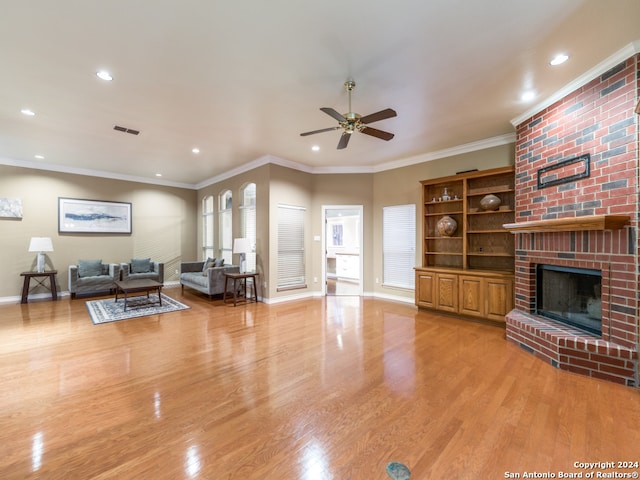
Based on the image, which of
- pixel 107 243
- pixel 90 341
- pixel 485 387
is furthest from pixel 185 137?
pixel 485 387

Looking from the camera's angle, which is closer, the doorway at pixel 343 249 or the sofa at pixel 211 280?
the sofa at pixel 211 280

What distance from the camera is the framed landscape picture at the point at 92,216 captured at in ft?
21.2

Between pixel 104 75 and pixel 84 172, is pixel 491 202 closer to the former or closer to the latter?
pixel 104 75

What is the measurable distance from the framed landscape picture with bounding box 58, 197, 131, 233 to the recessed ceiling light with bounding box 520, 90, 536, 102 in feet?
27.3

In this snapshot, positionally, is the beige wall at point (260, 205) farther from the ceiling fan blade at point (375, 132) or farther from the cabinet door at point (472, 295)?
the ceiling fan blade at point (375, 132)

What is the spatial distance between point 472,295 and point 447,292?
15.5 inches

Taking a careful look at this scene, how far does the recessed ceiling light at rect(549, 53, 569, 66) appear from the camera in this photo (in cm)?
260

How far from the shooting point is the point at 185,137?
464 centimetres

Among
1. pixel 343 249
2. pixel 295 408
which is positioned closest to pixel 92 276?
pixel 295 408

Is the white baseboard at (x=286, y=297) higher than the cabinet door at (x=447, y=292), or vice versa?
the cabinet door at (x=447, y=292)

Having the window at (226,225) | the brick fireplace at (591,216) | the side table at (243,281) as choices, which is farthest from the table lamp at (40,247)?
the brick fireplace at (591,216)

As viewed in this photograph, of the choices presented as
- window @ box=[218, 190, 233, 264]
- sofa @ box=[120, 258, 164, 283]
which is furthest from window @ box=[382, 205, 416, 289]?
sofa @ box=[120, 258, 164, 283]

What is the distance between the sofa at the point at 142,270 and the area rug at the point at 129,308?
66 cm

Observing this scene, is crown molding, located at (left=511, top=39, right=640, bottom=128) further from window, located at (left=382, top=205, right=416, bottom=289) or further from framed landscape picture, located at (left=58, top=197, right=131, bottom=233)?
framed landscape picture, located at (left=58, top=197, right=131, bottom=233)
